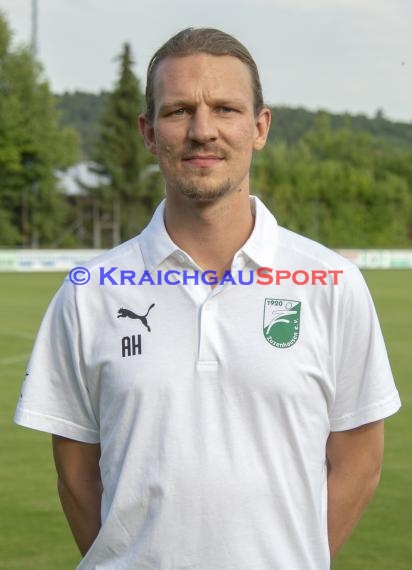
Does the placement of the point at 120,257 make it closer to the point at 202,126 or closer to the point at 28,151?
the point at 202,126

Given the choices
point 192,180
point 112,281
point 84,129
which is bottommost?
point 84,129

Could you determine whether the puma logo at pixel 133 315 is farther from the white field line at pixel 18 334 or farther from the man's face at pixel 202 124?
the white field line at pixel 18 334

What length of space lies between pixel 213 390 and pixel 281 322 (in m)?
0.23

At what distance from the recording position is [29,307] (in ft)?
87.4

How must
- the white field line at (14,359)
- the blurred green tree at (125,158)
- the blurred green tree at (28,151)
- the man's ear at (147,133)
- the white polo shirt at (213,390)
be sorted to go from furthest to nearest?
the blurred green tree at (125,158), the blurred green tree at (28,151), the white field line at (14,359), the man's ear at (147,133), the white polo shirt at (213,390)

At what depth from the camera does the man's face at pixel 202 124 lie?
2.87 m

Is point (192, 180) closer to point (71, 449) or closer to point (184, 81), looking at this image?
point (184, 81)

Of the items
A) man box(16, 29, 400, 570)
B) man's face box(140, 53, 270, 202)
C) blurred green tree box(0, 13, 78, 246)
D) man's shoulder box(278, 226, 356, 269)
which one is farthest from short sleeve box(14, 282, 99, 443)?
blurred green tree box(0, 13, 78, 246)

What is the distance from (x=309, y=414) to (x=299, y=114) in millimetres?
164970

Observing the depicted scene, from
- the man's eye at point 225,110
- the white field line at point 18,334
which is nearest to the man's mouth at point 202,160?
the man's eye at point 225,110

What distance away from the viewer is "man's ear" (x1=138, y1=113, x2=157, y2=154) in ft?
9.96

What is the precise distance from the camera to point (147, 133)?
310cm

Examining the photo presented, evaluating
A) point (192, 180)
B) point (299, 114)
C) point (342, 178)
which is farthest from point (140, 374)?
point (299, 114)

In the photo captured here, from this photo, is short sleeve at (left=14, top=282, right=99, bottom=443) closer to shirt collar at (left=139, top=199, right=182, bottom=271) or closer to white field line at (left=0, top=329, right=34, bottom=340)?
shirt collar at (left=139, top=199, right=182, bottom=271)
